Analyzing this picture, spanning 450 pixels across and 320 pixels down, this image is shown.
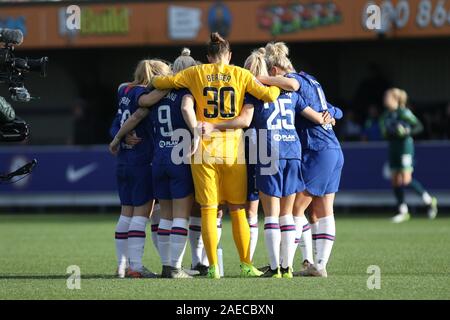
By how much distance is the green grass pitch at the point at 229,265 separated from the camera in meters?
9.59

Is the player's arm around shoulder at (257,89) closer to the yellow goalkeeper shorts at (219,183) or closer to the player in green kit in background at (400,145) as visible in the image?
the yellow goalkeeper shorts at (219,183)

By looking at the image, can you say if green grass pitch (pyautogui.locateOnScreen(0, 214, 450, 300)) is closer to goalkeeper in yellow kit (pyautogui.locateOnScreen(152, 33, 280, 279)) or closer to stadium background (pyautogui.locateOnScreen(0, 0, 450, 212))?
goalkeeper in yellow kit (pyautogui.locateOnScreen(152, 33, 280, 279))

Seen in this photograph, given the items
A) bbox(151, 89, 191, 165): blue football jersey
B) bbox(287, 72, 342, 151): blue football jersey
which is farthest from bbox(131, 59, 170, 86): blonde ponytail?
bbox(287, 72, 342, 151): blue football jersey

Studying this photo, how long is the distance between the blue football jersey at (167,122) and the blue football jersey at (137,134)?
1.09 ft

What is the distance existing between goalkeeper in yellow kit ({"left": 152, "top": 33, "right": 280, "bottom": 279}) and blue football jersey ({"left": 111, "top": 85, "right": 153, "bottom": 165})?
2.20ft

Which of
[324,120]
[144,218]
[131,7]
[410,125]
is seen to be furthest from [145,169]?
[131,7]

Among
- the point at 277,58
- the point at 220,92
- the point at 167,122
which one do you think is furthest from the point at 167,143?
the point at 277,58

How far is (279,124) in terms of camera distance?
11023 mm

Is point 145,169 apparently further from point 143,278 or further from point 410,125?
point 410,125

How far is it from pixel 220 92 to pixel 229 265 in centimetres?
283

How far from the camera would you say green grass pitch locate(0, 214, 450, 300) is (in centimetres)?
959

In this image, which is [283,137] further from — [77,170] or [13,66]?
[77,170]

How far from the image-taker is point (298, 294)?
9430 mm
